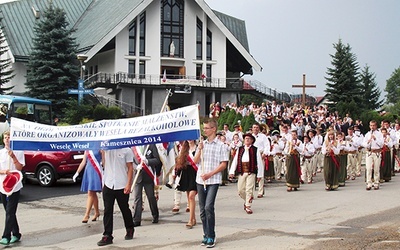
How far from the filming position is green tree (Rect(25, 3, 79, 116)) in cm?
4119

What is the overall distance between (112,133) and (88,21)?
51.8 metres

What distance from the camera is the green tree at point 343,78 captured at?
186 ft

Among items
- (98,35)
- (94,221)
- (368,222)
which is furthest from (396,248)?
(98,35)

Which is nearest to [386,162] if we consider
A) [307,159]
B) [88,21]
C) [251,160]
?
[307,159]

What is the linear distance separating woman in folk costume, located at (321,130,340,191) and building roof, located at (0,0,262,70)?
109 ft

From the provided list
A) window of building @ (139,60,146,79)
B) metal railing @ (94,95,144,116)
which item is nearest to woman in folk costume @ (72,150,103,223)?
metal railing @ (94,95,144,116)

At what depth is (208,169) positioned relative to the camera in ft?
31.6

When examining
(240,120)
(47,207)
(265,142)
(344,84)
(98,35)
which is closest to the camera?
(47,207)

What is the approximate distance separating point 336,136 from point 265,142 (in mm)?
2430

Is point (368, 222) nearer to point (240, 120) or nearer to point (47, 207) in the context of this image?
point (47, 207)

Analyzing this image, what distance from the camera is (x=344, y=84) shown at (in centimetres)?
5688

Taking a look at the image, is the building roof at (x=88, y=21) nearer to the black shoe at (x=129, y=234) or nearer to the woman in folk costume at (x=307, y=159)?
the woman in folk costume at (x=307, y=159)

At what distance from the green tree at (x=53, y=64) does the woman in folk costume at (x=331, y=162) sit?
27.1 meters

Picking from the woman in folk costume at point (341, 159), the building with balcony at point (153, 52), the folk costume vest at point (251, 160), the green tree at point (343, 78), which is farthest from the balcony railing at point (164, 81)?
the folk costume vest at point (251, 160)
